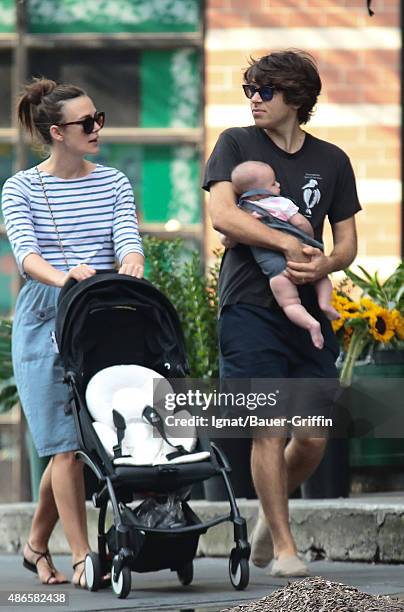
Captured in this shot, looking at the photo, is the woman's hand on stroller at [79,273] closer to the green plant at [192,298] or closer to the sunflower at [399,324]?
the green plant at [192,298]

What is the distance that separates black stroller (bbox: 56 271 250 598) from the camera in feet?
16.7

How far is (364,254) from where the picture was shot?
31.2 feet

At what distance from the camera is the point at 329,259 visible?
18.2 feet

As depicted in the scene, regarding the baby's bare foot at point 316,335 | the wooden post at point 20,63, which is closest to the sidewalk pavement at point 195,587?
the baby's bare foot at point 316,335

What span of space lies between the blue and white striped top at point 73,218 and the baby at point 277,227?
469mm

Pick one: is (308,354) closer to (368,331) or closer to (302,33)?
(368,331)

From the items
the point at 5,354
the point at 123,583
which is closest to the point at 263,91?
the point at 123,583

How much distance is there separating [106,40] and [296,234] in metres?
4.80

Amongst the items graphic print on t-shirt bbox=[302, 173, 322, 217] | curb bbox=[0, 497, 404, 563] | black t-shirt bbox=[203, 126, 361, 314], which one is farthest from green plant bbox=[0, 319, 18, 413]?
graphic print on t-shirt bbox=[302, 173, 322, 217]

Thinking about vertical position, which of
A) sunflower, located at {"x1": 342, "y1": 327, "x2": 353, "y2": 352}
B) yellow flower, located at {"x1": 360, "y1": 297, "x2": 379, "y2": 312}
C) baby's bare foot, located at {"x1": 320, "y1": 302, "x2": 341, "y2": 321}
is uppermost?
baby's bare foot, located at {"x1": 320, "y1": 302, "x2": 341, "y2": 321}

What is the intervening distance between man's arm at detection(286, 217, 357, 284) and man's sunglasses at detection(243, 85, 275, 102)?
56 cm

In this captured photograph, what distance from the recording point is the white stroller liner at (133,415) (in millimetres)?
5188

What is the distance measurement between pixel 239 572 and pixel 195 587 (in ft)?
1.01

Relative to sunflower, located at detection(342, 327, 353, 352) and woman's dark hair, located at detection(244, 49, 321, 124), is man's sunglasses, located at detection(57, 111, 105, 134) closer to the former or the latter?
woman's dark hair, located at detection(244, 49, 321, 124)
